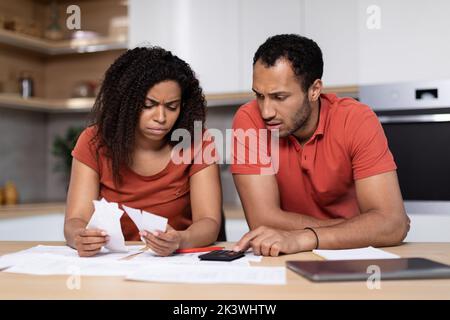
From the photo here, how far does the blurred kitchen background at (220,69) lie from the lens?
266 cm

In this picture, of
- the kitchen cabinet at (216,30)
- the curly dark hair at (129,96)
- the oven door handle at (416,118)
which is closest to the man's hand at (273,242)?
the curly dark hair at (129,96)

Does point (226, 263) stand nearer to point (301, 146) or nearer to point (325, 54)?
point (301, 146)

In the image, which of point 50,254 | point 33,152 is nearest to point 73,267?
point 50,254

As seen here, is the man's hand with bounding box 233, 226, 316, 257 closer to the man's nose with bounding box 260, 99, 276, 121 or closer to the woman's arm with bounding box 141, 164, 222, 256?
the woman's arm with bounding box 141, 164, 222, 256

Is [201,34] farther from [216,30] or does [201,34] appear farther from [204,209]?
[204,209]

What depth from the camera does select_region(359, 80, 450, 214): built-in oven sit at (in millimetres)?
2625

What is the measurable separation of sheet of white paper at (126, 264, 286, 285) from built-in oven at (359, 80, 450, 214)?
1847 millimetres

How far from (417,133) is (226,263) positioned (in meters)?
1.92

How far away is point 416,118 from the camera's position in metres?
2.67

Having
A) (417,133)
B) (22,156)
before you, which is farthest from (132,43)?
(417,133)

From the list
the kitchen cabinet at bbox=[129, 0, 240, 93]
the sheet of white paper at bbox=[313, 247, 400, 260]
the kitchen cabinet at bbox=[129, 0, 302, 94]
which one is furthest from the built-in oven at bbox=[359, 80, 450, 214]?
the sheet of white paper at bbox=[313, 247, 400, 260]

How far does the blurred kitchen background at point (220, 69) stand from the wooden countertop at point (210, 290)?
1813 millimetres

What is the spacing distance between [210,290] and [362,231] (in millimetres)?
621

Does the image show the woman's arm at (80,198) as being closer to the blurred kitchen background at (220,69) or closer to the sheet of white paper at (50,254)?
the sheet of white paper at (50,254)
